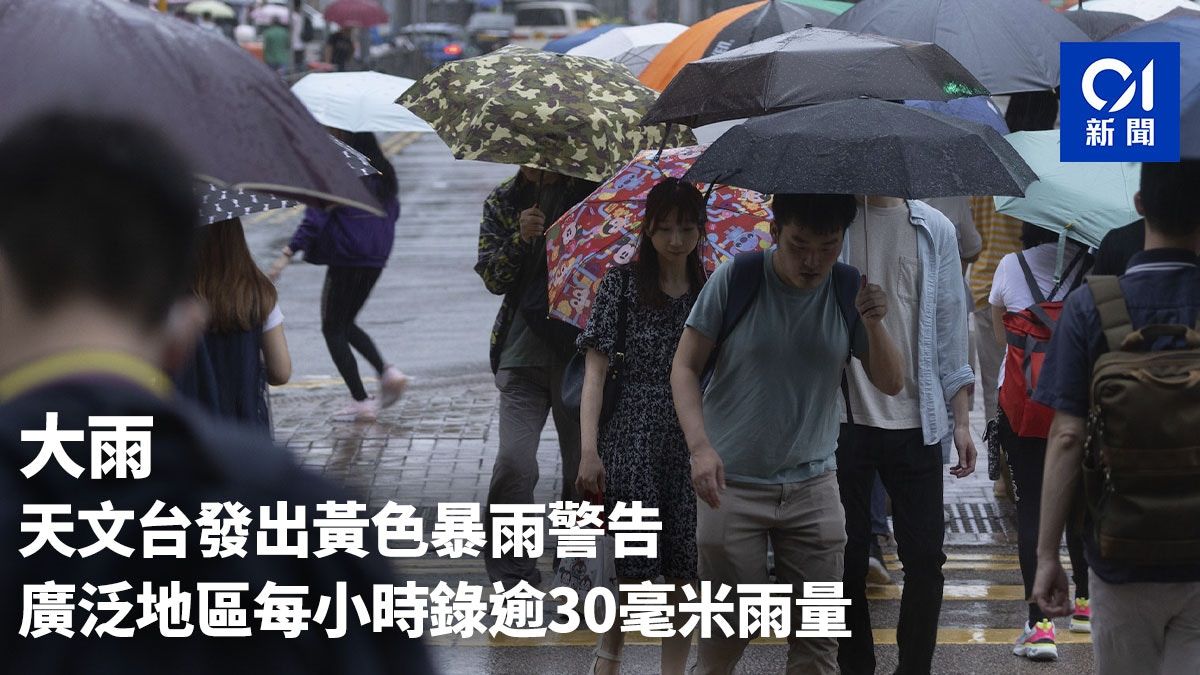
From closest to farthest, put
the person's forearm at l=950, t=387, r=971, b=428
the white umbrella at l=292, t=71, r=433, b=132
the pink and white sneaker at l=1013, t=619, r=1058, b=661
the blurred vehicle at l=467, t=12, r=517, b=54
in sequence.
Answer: the person's forearm at l=950, t=387, r=971, b=428 → the pink and white sneaker at l=1013, t=619, r=1058, b=661 → the white umbrella at l=292, t=71, r=433, b=132 → the blurred vehicle at l=467, t=12, r=517, b=54

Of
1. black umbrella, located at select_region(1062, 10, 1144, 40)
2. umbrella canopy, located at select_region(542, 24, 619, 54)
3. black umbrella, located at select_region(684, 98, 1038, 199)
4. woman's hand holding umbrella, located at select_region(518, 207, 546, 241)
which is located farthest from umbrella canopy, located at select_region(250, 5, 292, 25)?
black umbrella, located at select_region(684, 98, 1038, 199)

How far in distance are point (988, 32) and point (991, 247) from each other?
1.01 m

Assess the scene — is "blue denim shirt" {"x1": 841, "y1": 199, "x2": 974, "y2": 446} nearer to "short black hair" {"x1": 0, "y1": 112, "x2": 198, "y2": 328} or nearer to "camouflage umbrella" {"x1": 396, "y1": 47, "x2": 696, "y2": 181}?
"camouflage umbrella" {"x1": 396, "y1": 47, "x2": 696, "y2": 181}

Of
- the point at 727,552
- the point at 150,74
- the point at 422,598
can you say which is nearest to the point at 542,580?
the point at 727,552

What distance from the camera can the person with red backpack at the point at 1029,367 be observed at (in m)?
5.86

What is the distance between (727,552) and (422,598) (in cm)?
313

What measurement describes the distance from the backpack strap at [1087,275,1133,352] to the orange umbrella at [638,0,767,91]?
579 centimetres

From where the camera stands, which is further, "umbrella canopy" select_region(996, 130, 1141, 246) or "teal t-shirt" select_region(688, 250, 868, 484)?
"umbrella canopy" select_region(996, 130, 1141, 246)

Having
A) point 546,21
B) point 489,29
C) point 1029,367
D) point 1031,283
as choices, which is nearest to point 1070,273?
point 1031,283

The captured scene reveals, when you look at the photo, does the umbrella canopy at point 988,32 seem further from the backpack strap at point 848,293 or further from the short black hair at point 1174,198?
the short black hair at point 1174,198

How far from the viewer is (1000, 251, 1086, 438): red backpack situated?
5.76 m

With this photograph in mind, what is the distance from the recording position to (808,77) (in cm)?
540

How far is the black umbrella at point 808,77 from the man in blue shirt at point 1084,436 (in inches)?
54.7

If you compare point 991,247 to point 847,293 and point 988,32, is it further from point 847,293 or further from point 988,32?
point 847,293
